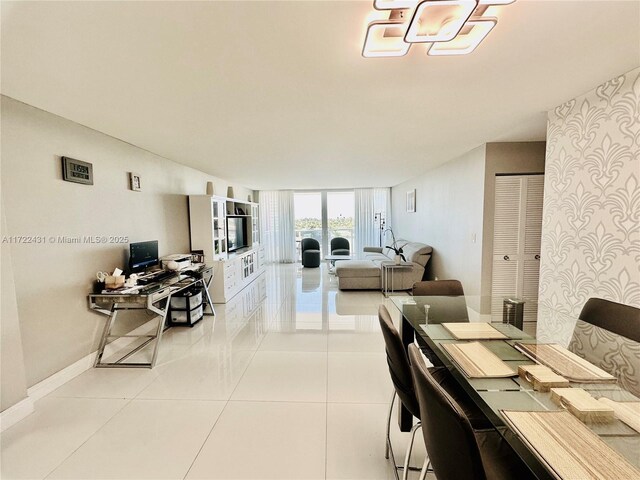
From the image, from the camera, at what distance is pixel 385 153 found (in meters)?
3.81

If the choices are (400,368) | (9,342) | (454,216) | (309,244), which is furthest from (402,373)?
(309,244)

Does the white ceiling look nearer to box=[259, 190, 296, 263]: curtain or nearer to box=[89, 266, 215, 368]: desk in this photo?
box=[89, 266, 215, 368]: desk

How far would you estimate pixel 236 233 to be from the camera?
572 centimetres

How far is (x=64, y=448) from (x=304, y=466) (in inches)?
58.1

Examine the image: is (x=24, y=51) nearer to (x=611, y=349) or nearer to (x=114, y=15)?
(x=114, y=15)

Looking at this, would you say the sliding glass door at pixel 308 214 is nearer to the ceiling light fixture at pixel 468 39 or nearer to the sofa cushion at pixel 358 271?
the sofa cushion at pixel 358 271

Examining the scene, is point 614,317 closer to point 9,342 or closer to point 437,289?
point 437,289

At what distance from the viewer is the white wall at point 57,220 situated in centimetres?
201

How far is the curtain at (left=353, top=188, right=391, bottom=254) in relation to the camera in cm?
809

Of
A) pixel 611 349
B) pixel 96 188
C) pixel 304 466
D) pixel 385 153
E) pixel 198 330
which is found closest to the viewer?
pixel 611 349

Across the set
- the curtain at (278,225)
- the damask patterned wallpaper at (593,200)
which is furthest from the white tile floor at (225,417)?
the curtain at (278,225)

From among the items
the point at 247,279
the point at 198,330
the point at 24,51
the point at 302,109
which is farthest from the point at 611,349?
the point at 247,279

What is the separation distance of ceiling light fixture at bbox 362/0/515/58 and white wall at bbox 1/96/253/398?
8.38 ft

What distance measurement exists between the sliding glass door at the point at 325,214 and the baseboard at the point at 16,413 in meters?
6.86
